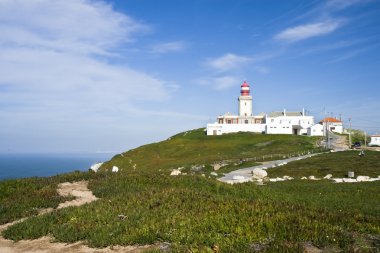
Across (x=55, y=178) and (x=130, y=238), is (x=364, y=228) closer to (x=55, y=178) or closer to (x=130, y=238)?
(x=130, y=238)

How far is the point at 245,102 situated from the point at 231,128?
12.9 metres

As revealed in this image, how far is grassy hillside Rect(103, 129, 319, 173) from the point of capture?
92.1m

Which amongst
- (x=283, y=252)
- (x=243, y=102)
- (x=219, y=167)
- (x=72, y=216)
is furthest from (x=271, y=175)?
(x=243, y=102)

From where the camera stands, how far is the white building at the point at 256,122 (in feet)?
440

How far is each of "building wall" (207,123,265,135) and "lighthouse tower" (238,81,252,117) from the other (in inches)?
330

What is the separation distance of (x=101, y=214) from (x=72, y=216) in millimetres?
1263

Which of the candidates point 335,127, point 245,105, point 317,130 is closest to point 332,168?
point 317,130

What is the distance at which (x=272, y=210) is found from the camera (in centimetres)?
1491

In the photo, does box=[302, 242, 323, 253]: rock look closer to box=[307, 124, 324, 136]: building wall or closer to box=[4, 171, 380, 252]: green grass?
box=[4, 171, 380, 252]: green grass

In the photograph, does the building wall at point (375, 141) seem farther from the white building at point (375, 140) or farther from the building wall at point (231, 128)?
the building wall at point (231, 128)

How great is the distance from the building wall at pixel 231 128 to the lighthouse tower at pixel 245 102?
330 inches

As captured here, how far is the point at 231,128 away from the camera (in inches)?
5546

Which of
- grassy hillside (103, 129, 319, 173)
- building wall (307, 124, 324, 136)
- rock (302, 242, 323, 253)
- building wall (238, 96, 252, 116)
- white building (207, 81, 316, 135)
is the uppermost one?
building wall (238, 96, 252, 116)

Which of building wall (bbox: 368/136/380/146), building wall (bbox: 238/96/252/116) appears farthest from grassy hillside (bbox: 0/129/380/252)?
building wall (bbox: 238/96/252/116)
